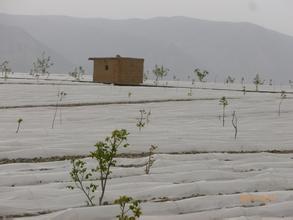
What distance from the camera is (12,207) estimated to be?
5.08 metres

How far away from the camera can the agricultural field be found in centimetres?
513

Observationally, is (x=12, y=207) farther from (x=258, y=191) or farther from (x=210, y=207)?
(x=258, y=191)

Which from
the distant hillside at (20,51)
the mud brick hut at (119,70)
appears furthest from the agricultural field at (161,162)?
the distant hillside at (20,51)

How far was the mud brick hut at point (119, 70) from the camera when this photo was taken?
2850cm

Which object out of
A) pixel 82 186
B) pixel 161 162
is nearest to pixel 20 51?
pixel 161 162

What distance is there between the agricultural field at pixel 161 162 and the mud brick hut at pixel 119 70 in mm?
12354

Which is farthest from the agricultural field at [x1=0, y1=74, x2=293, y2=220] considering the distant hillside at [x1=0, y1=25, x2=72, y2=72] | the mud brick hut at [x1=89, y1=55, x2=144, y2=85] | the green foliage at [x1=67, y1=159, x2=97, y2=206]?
the distant hillside at [x1=0, y1=25, x2=72, y2=72]

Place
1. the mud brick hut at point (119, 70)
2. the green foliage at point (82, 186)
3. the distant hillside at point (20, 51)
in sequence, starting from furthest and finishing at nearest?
the distant hillside at point (20, 51) < the mud brick hut at point (119, 70) < the green foliage at point (82, 186)

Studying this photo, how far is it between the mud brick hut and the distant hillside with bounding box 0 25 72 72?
424ft

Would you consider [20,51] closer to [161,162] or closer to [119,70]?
[119,70]

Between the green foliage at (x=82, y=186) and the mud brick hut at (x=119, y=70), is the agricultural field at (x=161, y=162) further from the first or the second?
the mud brick hut at (x=119, y=70)

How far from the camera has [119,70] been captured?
2844cm

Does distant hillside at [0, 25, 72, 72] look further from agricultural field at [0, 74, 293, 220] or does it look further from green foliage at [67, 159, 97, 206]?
green foliage at [67, 159, 97, 206]

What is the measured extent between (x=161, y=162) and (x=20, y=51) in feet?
570
